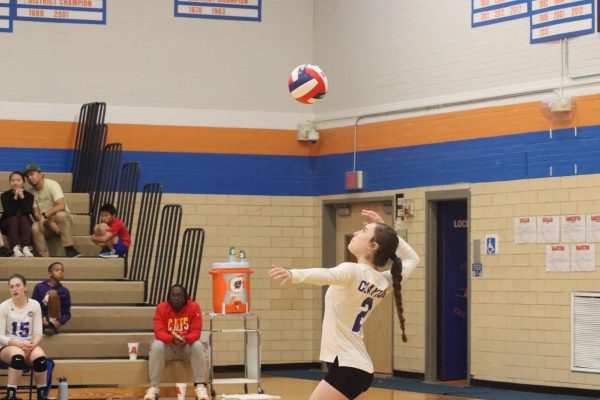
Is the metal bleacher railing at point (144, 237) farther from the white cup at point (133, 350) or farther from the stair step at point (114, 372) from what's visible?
the stair step at point (114, 372)

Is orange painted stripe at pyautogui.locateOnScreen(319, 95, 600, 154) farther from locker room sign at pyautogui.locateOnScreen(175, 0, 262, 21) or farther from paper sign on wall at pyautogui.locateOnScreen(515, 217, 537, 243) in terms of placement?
locker room sign at pyautogui.locateOnScreen(175, 0, 262, 21)

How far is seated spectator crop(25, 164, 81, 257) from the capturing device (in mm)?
14414

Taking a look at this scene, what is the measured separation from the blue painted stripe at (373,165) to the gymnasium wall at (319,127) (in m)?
0.02

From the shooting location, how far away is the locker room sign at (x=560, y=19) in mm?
12812

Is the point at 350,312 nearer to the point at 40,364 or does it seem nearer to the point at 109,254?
the point at 40,364

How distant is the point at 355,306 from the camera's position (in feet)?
21.5

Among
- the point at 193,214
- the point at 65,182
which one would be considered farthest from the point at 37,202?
the point at 193,214

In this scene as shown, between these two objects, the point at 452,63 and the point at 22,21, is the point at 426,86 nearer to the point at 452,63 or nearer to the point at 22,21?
Result: the point at 452,63

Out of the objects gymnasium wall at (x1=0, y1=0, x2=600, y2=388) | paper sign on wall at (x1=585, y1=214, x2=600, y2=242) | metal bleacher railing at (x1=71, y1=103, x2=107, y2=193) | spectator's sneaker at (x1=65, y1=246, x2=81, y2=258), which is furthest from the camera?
metal bleacher railing at (x1=71, y1=103, x2=107, y2=193)

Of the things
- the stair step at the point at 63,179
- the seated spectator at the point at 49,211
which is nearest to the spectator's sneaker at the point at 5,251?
the seated spectator at the point at 49,211

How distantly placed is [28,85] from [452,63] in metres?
6.01

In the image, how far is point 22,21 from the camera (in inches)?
631

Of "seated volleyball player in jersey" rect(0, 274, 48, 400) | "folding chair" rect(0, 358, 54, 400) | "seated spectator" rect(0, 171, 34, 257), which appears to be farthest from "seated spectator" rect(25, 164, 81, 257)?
"seated volleyball player in jersey" rect(0, 274, 48, 400)

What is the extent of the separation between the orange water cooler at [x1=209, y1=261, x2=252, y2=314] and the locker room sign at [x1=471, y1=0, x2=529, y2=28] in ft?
14.3
